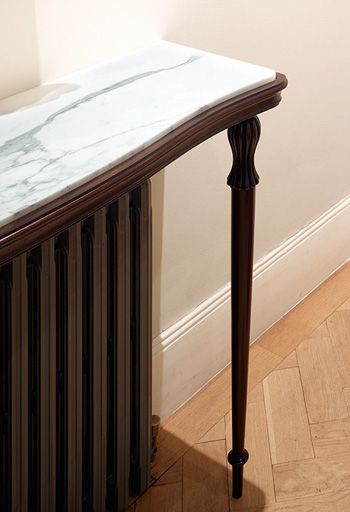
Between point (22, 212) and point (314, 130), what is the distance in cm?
148

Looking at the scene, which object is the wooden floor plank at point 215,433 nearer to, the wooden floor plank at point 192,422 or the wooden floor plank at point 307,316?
the wooden floor plank at point 192,422

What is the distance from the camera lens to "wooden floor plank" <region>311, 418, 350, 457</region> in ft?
6.64

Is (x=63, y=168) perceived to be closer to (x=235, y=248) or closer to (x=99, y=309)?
(x=99, y=309)

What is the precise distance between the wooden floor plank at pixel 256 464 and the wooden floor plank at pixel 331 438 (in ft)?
0.43

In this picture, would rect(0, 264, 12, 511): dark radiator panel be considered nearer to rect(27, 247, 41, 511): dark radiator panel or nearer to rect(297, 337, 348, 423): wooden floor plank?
rect(27, 247, 41, 511): dark radiator panel

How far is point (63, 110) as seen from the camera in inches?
53.2

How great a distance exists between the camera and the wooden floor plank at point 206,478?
1.89 meters

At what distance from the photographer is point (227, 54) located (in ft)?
6.31

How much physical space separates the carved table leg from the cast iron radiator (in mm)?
180

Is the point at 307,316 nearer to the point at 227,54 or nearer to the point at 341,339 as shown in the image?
the point at 341,339

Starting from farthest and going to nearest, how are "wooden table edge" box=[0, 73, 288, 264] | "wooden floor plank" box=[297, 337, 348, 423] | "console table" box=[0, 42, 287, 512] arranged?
1. "wooden floor plank" box=[297, 337, 348, 423]
2. "console table" box=[0, 42, 287, 512]
3. "wooden table edge" box=[0, 73, 288, 264]

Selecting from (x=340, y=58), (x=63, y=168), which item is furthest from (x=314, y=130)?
(x=63, y=168)

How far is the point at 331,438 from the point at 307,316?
542mm

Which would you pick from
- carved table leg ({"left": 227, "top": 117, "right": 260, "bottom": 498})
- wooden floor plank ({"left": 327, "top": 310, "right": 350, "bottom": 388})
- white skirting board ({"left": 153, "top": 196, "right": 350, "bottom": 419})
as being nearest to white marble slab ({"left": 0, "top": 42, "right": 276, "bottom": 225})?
carved table leg ({"left": 227, "top": 117, "right": 260, "bottom": 498})
